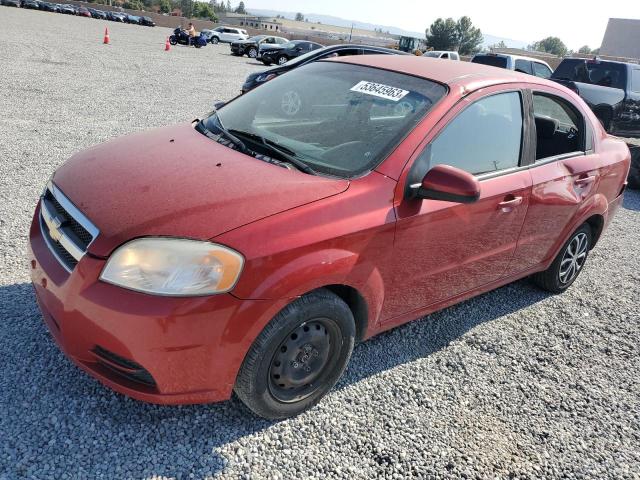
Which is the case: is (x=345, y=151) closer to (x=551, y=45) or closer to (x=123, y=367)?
(x=123, y=367)

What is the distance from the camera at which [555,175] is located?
11.9 ft

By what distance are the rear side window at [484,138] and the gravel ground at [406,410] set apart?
4.02 feet

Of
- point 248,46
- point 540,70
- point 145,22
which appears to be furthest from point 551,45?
point 540,70

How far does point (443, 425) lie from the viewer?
109 inches

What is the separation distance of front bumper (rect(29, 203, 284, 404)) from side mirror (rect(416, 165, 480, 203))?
100cm

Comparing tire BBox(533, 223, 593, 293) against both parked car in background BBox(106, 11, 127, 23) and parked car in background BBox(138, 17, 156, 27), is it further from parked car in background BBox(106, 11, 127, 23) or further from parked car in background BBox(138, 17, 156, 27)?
parked car in background BBox(106, 11, 127, 23)

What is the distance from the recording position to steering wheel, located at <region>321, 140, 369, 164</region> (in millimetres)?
2818

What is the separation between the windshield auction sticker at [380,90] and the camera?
308cm

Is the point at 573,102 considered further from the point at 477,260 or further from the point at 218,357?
the point at 218,357

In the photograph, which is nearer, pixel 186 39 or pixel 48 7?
pixel 186 39

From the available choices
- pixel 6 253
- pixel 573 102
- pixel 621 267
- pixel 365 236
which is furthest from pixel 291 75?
pixel 621 267

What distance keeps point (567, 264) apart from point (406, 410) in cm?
233

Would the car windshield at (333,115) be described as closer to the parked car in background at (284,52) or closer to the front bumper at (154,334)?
the front bumper at (154,334)

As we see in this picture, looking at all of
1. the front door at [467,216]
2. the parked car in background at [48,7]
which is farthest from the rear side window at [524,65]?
the parked car in background at [48,7]
